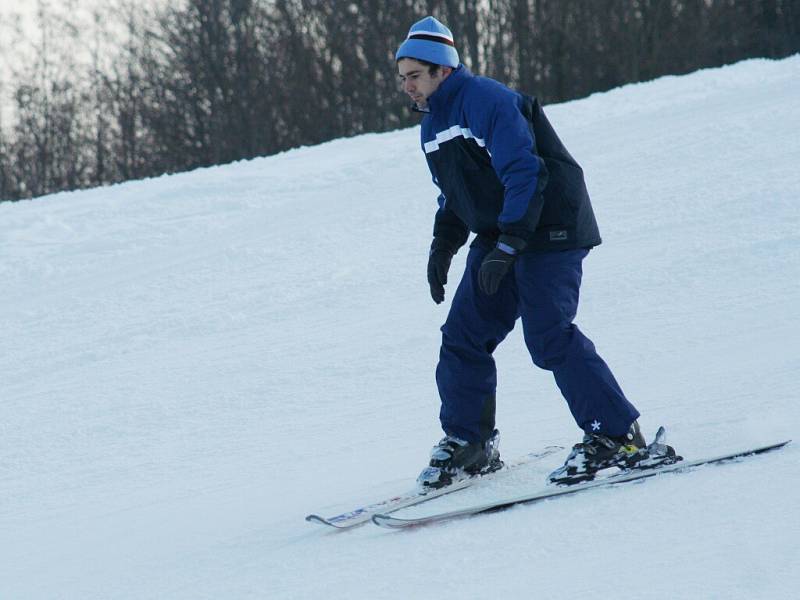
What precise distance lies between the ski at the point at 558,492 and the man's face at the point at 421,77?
4.35 feet

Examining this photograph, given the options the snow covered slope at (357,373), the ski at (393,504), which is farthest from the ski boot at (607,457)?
the ski at (393,504)

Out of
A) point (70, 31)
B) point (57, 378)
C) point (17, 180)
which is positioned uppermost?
point (70, 31)

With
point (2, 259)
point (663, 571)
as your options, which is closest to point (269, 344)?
point (2, 259)

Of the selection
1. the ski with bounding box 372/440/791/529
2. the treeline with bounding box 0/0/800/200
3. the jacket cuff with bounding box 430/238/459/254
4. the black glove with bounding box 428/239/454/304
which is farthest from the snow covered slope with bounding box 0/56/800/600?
the treeline with bounding box 0/0/800/200

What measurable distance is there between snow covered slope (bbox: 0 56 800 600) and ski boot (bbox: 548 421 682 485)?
134 millimetres

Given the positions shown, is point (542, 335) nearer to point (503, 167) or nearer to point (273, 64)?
point (503, 167)

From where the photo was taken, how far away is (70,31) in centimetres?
2572

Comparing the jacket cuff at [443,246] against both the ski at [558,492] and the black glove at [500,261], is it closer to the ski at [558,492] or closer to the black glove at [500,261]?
the black glove at [500,261]

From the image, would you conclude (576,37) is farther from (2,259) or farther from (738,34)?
(2,259)

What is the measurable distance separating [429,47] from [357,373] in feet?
7.70

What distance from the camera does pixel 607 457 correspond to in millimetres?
3404

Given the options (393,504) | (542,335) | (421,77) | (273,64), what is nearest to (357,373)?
(393,504)

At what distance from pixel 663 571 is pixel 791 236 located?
14.3ft

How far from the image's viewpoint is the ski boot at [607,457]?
339 centimetres
